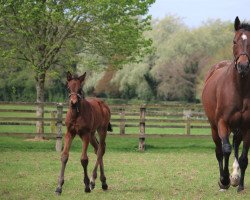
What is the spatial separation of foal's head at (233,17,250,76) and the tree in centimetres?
1024

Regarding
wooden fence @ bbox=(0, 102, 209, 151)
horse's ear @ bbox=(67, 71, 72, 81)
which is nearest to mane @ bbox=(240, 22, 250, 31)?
horse's ear @ bbox=(67, 71, 72, 81)

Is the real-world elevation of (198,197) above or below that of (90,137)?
below

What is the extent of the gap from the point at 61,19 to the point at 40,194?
36.6ft

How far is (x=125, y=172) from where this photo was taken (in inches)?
438

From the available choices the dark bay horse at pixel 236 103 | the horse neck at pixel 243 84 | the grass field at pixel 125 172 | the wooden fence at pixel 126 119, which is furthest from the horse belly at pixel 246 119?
the wooden fence at pixel 126 119

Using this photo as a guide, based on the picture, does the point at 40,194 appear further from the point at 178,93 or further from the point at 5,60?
the point at 178,93

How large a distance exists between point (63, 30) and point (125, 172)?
9.87m

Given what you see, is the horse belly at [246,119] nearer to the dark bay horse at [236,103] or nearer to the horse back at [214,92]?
the dark bay horse at [236,103]

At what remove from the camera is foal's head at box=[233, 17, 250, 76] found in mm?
7254

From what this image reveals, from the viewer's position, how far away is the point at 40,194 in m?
7.95

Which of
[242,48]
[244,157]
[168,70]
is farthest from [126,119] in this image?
[168,70]

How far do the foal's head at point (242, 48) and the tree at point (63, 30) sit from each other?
1024 centimetres

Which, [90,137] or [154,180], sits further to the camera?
[154,180]

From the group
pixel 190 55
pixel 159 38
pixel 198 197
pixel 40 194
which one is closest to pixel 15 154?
pixel 40 194
